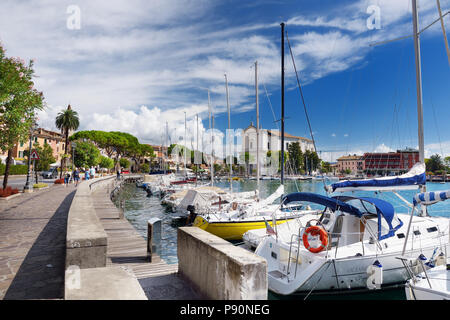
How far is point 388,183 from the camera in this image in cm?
1112

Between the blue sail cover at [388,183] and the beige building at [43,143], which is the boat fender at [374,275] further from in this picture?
the beige building at [43,143]

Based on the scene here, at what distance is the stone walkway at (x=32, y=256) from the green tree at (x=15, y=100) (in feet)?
12.9

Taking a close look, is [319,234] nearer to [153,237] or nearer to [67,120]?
[153,237]

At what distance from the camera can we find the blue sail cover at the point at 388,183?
1112cm

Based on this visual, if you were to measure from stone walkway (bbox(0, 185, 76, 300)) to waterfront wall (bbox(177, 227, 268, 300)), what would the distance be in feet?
8.43

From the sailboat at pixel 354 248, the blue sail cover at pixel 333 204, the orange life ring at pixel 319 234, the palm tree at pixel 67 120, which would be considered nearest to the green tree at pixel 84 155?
the palm tree at pixel 67 120

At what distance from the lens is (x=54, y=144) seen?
271 ft

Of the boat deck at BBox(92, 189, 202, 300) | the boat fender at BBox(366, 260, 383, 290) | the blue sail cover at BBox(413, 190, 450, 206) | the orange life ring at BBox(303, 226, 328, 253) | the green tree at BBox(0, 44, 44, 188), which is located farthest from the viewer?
the green tree at BBox(0, 44, 44, 188)

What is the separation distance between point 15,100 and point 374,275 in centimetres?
1602

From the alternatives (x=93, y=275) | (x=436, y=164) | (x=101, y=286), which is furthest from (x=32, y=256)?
(x=436, y=164)

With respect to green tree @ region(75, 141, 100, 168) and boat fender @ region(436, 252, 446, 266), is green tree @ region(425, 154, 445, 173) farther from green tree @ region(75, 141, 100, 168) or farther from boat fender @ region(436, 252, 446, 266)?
boat fender @ region(436, 252, 446, 266)

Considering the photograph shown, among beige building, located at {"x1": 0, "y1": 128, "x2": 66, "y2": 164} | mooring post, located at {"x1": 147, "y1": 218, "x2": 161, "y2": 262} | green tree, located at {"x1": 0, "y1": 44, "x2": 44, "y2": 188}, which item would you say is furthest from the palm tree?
mooring post, located at {"x1": 147, "y1": 218, "x2": 161, "y2": 262}

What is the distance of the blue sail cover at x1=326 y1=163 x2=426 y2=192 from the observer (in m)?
11.1
